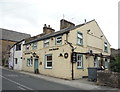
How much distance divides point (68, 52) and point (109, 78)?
6131 millimetres

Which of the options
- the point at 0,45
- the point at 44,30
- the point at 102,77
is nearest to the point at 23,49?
the point at 44,30

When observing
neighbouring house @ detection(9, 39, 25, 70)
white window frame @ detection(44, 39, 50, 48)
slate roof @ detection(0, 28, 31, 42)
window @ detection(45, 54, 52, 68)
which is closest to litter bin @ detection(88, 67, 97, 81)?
window @ detection(45, 54, 52, 68)

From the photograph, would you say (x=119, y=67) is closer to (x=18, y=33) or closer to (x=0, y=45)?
(x=0, y=45)

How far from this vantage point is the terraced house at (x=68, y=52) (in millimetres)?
19375

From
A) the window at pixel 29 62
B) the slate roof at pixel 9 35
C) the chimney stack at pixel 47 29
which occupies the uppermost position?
the slate roof at pixel 9 35

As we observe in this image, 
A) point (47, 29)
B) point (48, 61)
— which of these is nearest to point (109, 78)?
point (48, 61)

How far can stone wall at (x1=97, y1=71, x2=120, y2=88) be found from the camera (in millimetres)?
13969

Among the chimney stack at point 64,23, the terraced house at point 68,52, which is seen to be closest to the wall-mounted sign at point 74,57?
the terraced house at point 68,52

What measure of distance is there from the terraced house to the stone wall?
4.34 m

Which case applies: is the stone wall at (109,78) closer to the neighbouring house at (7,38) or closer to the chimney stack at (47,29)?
the chimney stack at (47,29)

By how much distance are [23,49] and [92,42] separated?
1219 cm

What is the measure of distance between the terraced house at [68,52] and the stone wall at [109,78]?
4344 mm

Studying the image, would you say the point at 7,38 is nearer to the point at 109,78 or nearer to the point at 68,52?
the point at 68,52

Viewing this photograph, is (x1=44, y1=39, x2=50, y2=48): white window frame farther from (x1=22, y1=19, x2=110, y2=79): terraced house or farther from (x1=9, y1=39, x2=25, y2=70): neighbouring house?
(x1=9, y1=39, x2=25, y2=70): neighbouring house
